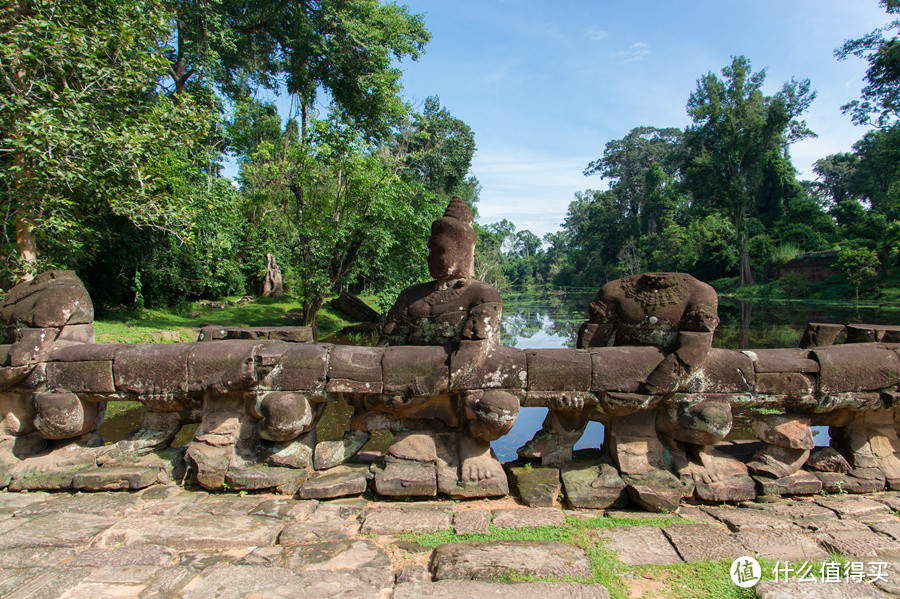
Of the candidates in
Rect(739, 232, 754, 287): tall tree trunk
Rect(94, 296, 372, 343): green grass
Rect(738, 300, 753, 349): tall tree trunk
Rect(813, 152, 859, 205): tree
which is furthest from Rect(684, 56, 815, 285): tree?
Rect(94, 296, 372, 343): green grass

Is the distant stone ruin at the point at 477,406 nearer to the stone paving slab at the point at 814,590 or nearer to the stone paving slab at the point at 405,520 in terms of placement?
the stone paving slab at the point at 405,520

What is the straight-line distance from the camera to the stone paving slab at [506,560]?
2543 mm

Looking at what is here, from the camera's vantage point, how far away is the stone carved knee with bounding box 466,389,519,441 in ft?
10.8

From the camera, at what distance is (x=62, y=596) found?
233cm

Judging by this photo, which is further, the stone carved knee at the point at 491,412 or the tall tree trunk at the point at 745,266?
the tall tree trunk at the point at 745,266

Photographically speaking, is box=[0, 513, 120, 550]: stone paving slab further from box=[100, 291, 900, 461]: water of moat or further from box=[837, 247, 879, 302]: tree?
box=[837, 247, 879, 302]: tree

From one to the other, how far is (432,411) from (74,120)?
679 cm

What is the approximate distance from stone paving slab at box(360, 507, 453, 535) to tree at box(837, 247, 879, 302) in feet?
77.5

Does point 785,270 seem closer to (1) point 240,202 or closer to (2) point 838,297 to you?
(2) point 838,297

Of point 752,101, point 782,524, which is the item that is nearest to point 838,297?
point 752,101

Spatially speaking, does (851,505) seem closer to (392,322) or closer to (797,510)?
(797,510)

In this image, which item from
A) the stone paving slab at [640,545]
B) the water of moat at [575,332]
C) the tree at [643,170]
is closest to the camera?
the stone paving slab at [640,545]

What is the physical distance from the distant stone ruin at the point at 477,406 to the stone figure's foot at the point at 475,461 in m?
0.01

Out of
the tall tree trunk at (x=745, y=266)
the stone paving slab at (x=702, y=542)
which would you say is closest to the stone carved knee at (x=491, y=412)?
the stone paving slab at (x=702, y=542)
